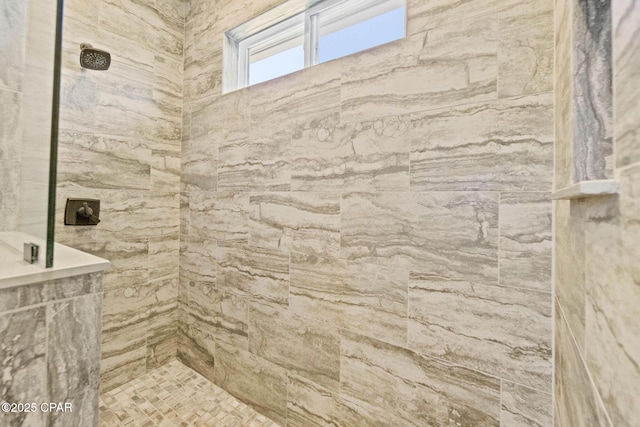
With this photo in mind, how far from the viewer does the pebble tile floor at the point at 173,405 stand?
1.44 meters

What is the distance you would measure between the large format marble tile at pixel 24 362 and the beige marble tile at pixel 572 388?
109 centimetres

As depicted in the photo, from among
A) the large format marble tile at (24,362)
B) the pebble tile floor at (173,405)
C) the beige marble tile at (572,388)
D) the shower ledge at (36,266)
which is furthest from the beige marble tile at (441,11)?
the pebble tile floor at (173,405)

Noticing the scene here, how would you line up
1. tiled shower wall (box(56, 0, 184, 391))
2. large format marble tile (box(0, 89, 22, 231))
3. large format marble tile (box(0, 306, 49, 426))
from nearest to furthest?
large format marble tile (box(0, 306, 49, 426)) < large format marble tile (box(0, 89, 22, 231)) < tiled shower wall (box(56, 0, 184, 391))

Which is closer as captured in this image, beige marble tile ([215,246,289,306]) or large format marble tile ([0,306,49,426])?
large format marble tile ([0,306,49,426])

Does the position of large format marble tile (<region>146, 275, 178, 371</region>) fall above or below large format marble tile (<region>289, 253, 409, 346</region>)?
below

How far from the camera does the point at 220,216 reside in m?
1.74

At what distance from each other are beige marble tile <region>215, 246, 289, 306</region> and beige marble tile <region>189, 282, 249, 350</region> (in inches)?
2.6

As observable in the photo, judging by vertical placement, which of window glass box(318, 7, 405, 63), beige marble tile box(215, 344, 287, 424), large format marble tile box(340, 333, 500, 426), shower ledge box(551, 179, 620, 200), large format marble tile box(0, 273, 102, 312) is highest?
window glass box(318, 7, 405, 63)

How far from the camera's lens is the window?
1.30 meters

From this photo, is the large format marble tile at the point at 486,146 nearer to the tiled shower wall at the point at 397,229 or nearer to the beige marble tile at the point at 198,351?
the tiled shower wall at the point at 397,229

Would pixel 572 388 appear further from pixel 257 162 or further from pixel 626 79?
pixel 257 162

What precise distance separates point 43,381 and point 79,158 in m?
1.27

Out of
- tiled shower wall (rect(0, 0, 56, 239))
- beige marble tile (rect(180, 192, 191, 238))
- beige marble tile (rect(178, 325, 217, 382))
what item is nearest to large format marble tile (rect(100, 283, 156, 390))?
→ beige marble tile (rect(178, 325, 217, 382))

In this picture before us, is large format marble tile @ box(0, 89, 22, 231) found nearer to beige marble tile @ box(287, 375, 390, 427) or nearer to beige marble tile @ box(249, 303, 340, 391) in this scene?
beige marble tile @ box(249, 303, 340, 391)
